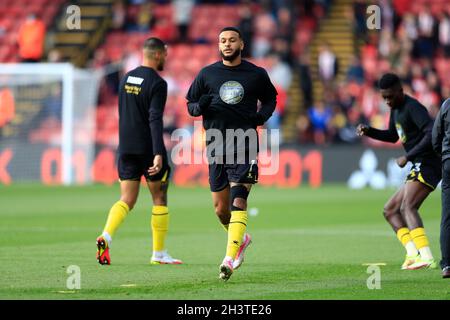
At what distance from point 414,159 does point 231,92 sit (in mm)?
2474

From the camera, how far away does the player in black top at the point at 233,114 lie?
1111cm

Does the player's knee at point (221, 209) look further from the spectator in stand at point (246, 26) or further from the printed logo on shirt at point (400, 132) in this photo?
the spectator in stand at point (246, 26)

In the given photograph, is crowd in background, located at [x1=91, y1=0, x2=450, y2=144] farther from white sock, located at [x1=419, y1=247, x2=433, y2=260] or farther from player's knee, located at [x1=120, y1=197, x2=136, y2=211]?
player's knee, located at [x1=120, y1=197, x2=136, y2=211]

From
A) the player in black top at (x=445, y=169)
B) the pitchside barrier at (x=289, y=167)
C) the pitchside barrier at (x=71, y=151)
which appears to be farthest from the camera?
the pitchside barrier at (x=71, y=151)

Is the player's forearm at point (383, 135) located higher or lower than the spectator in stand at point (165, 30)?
lower

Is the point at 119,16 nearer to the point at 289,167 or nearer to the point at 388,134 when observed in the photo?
the point at 289,167

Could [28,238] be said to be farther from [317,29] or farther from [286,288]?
[317,29]

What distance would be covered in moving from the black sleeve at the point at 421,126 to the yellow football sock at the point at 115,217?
3.17 metres

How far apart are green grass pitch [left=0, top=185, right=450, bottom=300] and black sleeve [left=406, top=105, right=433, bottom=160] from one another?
128 centimetres

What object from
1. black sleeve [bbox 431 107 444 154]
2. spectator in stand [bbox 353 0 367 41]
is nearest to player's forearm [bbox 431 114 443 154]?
black sleeve [bbox 431 107 444 154]

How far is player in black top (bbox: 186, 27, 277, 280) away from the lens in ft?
36.4

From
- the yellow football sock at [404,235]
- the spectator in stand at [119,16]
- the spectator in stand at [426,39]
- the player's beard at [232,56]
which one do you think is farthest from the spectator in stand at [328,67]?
the player's beard at [232,56]

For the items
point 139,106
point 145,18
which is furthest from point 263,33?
point 139,106
